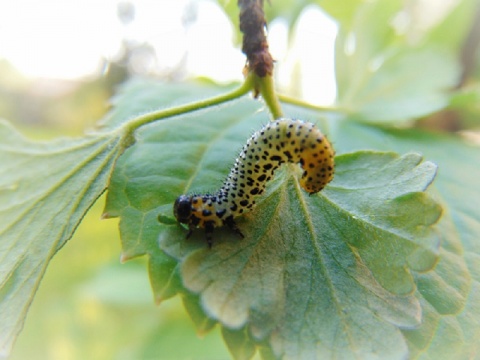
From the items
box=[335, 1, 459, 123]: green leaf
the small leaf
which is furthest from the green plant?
box=[335, 1, 459, 123]: green leaf

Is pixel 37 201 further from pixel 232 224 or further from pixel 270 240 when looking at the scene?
pixel 270 240

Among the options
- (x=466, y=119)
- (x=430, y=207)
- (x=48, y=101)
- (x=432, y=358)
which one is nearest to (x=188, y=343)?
(x=432, y=358)

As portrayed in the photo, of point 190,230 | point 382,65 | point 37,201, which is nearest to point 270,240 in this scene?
point 190,230

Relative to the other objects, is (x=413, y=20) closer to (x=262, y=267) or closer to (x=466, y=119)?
(x=466, y=119)

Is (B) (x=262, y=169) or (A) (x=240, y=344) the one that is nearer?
(A) (x=240, y=344)

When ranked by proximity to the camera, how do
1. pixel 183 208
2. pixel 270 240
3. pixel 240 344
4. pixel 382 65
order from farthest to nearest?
pixel 382 65 → pixel 183 208 → pixel 270 240 → pixel 240 344

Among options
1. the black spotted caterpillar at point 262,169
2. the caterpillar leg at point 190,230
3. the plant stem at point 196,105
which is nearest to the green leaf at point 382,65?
the black spotted caterpillar at point 262,169

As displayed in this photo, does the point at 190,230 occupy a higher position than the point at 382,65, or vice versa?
the point at 190,230
